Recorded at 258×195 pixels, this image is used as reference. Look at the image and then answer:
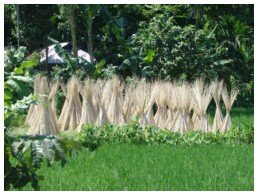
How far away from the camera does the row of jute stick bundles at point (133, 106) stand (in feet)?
27.1

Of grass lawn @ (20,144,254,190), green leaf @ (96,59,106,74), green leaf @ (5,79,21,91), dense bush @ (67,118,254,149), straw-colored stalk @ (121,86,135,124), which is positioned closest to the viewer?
green leaf @ (5,79,21,91)

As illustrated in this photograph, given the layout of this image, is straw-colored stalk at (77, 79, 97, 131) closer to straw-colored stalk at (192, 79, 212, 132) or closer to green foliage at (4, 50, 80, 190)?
straw-colored stalk at (192, 79, 212, 132)

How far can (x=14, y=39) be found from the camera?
17938 mm

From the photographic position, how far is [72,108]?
9.19 metres

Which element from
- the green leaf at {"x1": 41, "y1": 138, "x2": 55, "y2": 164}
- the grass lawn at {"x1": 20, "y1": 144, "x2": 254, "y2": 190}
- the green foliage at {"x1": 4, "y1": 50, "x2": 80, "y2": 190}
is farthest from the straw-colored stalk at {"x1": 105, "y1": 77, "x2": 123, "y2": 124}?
the green leaf at {"x1": 41, "y1": 138, "x2": 55, "y2": 164}

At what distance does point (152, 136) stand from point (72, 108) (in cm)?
208

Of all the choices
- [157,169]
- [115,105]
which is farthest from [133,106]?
[157,169]

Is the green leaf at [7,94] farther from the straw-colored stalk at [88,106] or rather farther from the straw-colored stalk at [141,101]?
the straw-colored stalk at [88,106]

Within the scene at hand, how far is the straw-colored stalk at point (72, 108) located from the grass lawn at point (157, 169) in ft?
6.62

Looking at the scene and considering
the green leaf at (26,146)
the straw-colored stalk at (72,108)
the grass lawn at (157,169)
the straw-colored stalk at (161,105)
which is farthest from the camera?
the straw-colored stalk at (72,108)

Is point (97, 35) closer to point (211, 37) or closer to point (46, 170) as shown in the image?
point (211, 37)

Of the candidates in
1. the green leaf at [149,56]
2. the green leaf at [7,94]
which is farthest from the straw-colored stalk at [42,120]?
the green leaf at [7,94]

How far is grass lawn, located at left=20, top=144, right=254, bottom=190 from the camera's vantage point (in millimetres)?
4934

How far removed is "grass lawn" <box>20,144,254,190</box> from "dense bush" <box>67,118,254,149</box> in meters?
0.33
